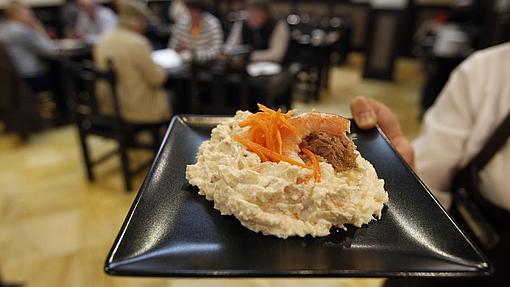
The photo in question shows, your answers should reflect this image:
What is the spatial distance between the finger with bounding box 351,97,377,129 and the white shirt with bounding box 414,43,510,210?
429mm

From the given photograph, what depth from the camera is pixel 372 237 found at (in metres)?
Result: 0.77

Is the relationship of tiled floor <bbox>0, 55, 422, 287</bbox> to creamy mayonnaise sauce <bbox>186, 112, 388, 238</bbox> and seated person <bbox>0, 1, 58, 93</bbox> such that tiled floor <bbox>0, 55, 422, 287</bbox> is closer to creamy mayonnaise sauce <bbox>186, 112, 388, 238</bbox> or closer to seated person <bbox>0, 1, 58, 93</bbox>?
seated person <bbox>0, 1, 58, 93</bbox>

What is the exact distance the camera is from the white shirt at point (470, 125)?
1.23 m

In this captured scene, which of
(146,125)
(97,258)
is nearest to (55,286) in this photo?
(97,258)

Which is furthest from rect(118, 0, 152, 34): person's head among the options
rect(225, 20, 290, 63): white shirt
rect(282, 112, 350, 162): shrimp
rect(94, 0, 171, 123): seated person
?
rect(282, 112, 350, 162): shrimp

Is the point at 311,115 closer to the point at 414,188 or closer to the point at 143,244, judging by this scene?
the point at 414,188

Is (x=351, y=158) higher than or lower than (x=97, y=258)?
higher

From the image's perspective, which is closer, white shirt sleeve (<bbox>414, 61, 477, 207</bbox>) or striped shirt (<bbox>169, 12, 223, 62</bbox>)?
white shirt sleeve (<bbox>414, 61, 477, 207</bbox>)

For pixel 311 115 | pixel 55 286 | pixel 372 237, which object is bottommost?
pixel 55 286

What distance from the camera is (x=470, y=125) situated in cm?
139

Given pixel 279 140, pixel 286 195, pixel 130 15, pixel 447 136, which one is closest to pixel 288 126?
pixel 279 140

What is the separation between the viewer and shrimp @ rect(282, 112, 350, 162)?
2.98 feet

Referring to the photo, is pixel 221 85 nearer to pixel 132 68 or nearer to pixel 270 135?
pixel 132 68

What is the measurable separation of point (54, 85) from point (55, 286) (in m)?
2.94
